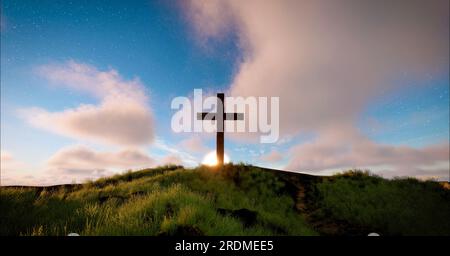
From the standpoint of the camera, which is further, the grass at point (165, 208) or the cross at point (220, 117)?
the cross at point (220, 117)

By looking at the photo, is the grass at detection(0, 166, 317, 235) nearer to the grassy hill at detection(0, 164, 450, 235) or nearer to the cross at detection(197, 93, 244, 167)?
the grassy hill at detection(0, 164, 450, 235)

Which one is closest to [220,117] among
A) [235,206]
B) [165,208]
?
[235,206]

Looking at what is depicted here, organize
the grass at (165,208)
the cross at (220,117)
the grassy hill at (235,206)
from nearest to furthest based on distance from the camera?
the grass at (165,208), the grassy hill at (235,206), the cross at (220,117)

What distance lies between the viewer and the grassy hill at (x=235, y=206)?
6.29 m

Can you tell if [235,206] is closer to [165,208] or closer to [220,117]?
[165,208]

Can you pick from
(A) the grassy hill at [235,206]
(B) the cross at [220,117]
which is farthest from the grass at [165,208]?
(B) the cross at [220,117]

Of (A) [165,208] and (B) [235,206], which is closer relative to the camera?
(A) [165,208]

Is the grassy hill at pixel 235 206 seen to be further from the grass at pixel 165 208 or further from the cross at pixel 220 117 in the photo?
the cross at pixel 220 117

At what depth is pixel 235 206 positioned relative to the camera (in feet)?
35.3

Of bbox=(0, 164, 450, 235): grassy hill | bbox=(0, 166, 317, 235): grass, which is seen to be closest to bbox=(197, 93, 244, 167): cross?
bbox=(0, 164, 450, 235): grassy hill
